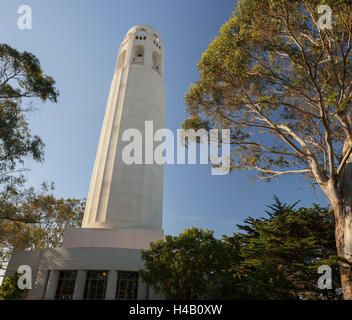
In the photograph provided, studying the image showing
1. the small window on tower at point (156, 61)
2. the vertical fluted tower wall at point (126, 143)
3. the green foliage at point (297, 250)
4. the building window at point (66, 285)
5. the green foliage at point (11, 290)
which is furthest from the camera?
the small window on tower at point (156, 61)

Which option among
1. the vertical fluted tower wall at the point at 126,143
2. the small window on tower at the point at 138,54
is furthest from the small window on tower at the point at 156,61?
the small window on tower at the point at 138,54

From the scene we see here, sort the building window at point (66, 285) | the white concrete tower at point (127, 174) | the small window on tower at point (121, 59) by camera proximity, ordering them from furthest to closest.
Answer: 1. the small window on tower at point (121, 59)
2. the white concrete tower at point (127, 174)
3. the building window at point (66, 285)

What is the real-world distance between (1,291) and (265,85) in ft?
77.3

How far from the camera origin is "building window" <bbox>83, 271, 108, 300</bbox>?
1750 cm

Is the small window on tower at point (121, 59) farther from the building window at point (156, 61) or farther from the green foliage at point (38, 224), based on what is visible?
the green foliage at point (38, 224)

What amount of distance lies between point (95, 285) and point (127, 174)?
10.4m

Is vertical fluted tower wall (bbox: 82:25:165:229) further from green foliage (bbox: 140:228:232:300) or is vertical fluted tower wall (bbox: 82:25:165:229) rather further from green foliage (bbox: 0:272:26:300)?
green foliage (bbox: 140:228:232:300)

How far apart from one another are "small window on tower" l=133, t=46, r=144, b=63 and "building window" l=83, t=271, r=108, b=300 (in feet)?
87.0

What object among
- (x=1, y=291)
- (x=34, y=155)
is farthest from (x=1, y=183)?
(x=1, y=291)

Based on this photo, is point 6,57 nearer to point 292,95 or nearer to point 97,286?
point 97,286

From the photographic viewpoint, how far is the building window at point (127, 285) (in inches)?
687

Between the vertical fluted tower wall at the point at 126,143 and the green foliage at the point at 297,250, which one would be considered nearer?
the green foliage at the point at 297,250

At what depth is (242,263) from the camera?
1683cm

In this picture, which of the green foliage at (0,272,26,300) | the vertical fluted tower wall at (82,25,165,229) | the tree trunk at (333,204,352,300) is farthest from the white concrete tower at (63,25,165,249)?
the tree trunk at (333,204,352,300)
